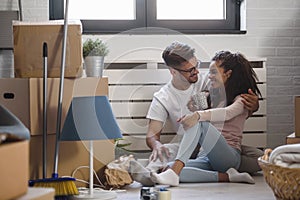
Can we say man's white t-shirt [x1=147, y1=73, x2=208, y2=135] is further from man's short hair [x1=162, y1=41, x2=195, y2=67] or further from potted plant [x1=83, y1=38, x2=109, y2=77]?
potted plant [x1=83, y1=38, x2=109, y2=77]

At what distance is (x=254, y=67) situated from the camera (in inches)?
150

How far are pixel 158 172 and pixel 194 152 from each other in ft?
1.12

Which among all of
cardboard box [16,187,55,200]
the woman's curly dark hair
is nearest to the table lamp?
the woman's curly dark hair

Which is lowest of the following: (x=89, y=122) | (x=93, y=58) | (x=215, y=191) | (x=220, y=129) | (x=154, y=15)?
(x=215, y=191)

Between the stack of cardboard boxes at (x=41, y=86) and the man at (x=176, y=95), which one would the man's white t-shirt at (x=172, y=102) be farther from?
the stack of cardboard boxes at (x=41, y=86)

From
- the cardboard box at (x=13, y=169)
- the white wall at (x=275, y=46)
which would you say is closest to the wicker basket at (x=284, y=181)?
the cardboard box at (x=13, y=169)

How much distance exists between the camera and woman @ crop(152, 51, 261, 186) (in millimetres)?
3295

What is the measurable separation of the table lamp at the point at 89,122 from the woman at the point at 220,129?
1.52 ft

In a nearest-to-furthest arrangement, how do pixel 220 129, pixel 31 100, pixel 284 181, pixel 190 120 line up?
pixel 284 181 < pixel 31 100 < pixel 190 120 < pixel 220 129

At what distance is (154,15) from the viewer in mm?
3943

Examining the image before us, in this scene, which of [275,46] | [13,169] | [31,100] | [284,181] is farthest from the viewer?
[275,46]

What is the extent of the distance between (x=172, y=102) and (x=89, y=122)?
2.75 ft

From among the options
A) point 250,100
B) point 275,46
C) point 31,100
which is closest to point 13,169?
point 31,100

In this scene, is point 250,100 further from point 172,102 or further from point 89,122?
point 89,122
